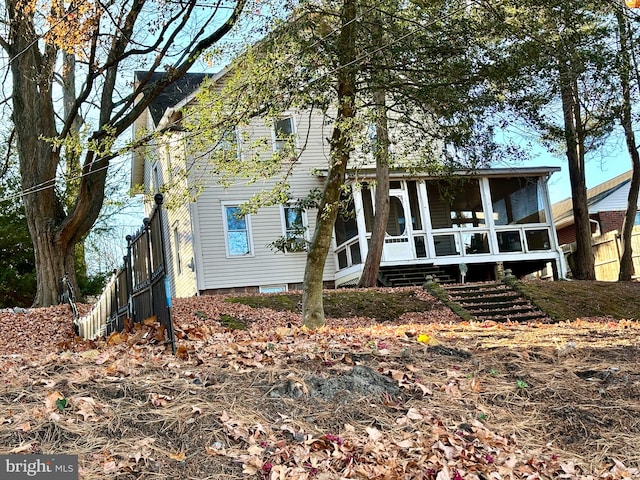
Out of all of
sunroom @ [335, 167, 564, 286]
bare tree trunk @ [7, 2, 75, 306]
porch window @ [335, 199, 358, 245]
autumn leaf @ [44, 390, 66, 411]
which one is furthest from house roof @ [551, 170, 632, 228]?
autumn leaf @ [44, 390, 66, 411]

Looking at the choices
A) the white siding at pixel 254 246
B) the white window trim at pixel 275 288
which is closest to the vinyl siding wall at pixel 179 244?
the white siding at pixel 254 246

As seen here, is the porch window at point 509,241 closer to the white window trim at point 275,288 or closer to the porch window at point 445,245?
the porch window at point 445,245

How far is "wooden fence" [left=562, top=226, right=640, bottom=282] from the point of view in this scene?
74.2 feet

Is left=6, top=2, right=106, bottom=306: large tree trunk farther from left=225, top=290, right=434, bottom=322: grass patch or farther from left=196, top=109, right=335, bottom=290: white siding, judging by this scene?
left=225, top=290, right=434, bottom=322: grass patch

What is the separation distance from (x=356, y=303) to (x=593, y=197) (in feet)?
69.4

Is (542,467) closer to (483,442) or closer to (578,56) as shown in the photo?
(483,442)

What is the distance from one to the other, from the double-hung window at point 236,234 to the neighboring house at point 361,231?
3 centimetres

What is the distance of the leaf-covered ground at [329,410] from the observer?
11.4 ft

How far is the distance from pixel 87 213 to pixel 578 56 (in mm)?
10749

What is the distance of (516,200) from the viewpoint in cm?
2075

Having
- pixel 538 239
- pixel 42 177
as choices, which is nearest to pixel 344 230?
pixel 538 239

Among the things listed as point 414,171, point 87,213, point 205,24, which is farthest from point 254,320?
point 205,24

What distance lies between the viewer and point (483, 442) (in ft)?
12.9

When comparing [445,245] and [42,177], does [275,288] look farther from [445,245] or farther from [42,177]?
[42,177]
